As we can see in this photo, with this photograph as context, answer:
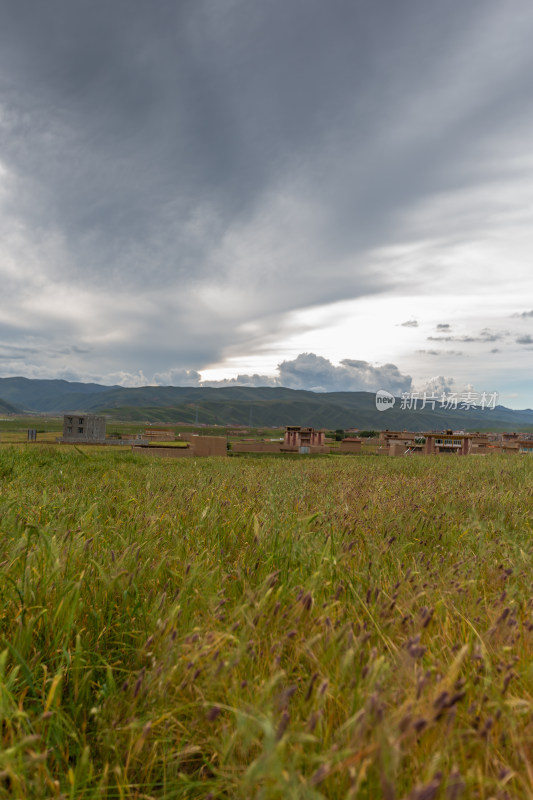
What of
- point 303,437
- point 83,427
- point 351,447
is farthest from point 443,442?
point 83,427

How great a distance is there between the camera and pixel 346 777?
1179mm

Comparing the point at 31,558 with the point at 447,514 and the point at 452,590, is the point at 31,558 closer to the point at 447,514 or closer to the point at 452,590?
the point at 452,590

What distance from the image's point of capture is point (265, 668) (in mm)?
1733

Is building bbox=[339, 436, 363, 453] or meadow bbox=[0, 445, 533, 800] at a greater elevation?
meadow bbox=[0, 445, 533, 800]

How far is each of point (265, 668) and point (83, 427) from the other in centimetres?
→ 10496

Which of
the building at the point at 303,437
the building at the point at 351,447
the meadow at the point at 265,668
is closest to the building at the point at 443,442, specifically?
the building at the point at 351,447

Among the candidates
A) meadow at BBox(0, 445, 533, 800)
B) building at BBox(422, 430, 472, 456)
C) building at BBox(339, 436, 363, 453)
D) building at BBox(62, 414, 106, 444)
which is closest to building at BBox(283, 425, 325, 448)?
building at BBox(339, 436, 363, 453)

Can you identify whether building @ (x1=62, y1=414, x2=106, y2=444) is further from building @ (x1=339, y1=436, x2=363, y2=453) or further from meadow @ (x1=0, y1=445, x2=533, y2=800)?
meadow @ (x1=0, y1=445, x2=533, y2=800)

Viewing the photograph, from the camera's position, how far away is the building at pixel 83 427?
9431cm

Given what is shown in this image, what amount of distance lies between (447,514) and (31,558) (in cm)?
411

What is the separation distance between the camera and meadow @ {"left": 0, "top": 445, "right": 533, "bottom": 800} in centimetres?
116

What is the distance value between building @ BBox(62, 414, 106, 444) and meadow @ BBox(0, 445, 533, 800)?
10070 centimetres

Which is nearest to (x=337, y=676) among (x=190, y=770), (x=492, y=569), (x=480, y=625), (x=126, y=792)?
(x=190, y=770)

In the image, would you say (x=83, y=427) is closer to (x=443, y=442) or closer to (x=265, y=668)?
(x=443, y=442)
